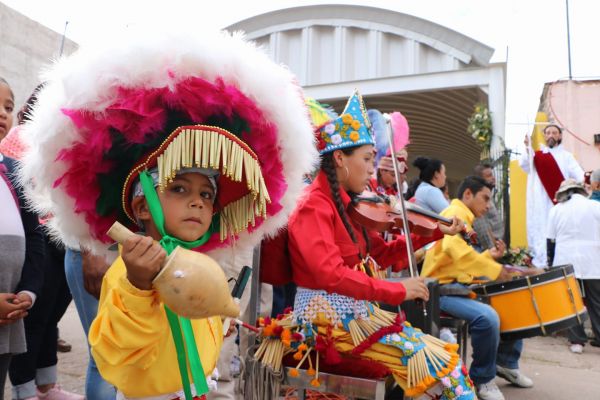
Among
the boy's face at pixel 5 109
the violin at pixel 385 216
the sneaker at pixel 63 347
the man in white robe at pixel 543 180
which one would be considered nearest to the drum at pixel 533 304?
the violin at pixel 385 216

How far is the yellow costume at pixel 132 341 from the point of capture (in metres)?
1.15

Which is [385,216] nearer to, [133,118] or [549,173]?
[133,118]

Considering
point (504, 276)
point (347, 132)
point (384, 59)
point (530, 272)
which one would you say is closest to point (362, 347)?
point (347, 132)

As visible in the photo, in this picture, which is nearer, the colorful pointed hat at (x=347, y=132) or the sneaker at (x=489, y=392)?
the colorful pointed hat at (x=347, y=132)

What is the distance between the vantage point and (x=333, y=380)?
208 centimetres

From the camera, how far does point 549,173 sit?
691 cm

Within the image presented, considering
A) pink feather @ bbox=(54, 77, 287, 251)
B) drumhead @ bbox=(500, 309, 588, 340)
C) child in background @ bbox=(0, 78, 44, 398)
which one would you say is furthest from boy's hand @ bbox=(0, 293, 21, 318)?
drumhead @ bbox=(500, 309, 588, 340)

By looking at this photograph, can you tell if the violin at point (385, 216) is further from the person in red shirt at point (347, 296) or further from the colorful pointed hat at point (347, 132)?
the colorful pointed hat at point (347, 132)

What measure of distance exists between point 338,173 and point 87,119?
4.18 ft

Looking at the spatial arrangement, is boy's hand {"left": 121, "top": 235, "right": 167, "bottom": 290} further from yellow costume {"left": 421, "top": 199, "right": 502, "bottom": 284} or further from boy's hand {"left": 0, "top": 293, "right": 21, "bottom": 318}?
yellow costume {"left": 421, "top": 199, "right": 502, "bottom": 284}

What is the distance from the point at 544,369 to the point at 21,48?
848 centimetres

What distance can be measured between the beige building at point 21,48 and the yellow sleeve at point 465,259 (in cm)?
644

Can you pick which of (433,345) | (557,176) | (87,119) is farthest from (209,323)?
(557,176)

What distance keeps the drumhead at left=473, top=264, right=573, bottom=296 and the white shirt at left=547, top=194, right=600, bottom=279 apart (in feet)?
7.79
